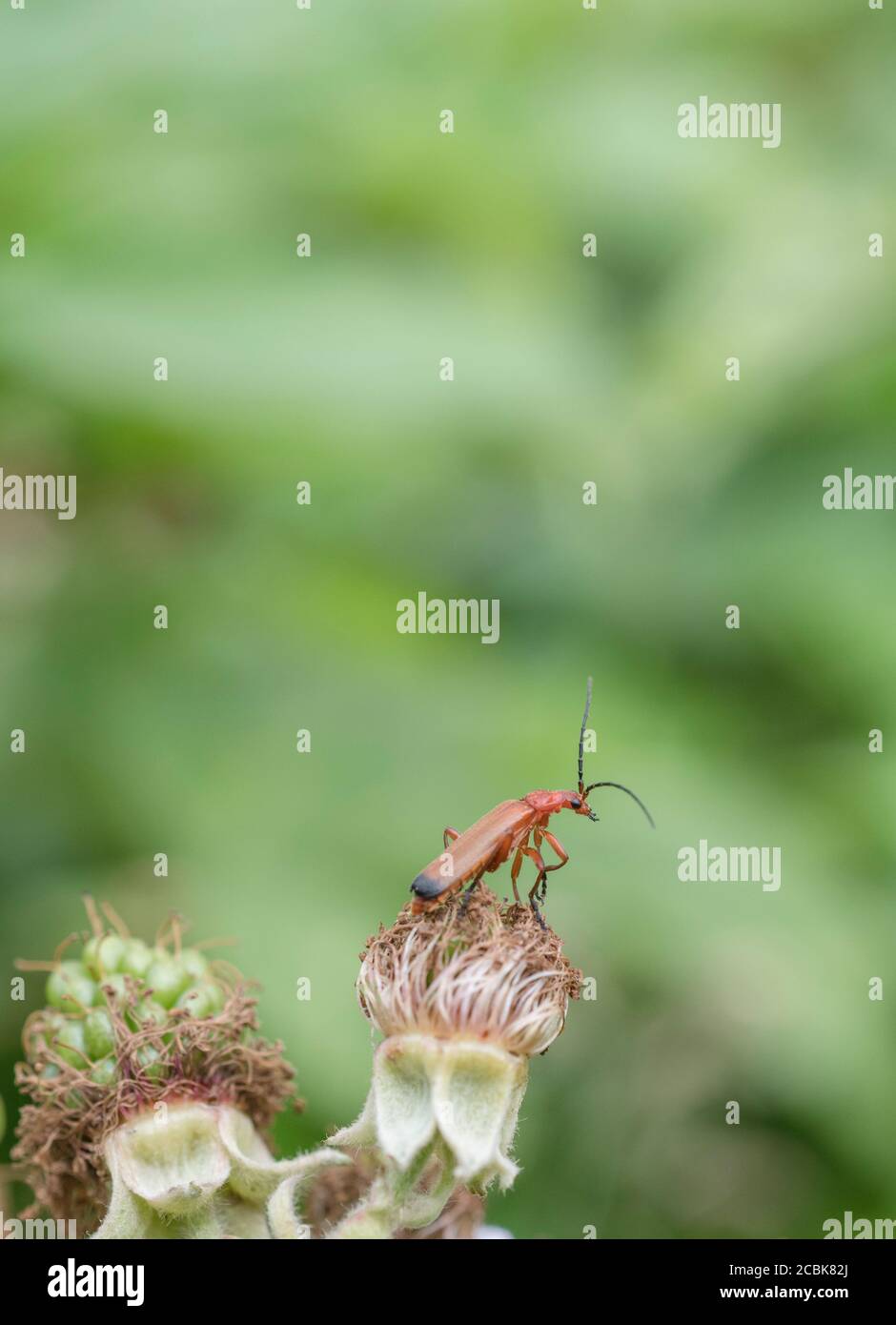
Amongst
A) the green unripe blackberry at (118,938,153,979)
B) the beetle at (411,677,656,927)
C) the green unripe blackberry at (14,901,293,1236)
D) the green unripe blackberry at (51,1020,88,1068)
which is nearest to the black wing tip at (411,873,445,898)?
the beetle at (411,677,656,927)

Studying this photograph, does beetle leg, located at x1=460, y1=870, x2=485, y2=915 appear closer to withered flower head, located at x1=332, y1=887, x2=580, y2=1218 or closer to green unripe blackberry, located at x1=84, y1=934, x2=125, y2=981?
withered flower head, located at x1=332, y1=887, x2=580, y2=1218

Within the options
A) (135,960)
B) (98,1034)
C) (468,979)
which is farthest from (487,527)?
(468,979)

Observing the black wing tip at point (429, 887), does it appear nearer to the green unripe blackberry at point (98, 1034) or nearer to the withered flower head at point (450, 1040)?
the withered flower head at point (450, 1040)

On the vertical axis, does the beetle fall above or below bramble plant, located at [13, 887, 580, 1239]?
above

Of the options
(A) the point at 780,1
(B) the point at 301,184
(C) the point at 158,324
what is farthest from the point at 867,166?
(C) the point at 158,324

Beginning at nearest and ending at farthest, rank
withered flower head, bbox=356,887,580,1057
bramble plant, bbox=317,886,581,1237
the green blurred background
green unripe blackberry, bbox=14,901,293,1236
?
bramble plant, bbox=317,886,581,1237
withered flower head, bbox=356,887,580,1057
green unripe blackberry, bbox=14,901,293,1236
the green blurred background

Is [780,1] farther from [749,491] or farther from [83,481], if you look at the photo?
[83,481]
